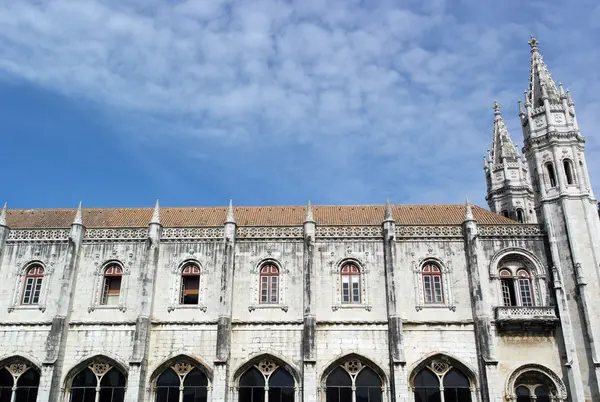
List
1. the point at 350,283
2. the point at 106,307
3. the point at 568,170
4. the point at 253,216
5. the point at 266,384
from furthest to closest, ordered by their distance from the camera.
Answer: the point at 253,216 < the point at 568,170 < the point at 350,283 < the point at 106,307 < the point at 266,384

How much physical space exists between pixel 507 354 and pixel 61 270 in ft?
71.3

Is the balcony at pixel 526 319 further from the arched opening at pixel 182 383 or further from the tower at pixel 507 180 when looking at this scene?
the arched opening at pixel 182 383

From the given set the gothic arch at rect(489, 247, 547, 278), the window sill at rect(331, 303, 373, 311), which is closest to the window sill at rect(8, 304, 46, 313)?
the window sill at rect(331, 303, 373, 311)

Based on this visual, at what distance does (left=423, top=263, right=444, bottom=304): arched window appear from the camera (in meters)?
26.2

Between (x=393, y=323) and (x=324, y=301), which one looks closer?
(x=393, y=323)

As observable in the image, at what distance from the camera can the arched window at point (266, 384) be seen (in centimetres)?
2475

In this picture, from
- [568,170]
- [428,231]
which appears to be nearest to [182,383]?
[428,231]

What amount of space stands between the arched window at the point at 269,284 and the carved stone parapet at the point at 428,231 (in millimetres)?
6409

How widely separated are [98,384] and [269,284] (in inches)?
357

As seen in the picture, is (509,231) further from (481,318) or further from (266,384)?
(266,384)

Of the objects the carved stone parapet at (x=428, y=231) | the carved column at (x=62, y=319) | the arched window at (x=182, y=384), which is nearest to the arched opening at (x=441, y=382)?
the carved stone parapet at (x=428, y=231)

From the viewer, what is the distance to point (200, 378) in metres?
25.2

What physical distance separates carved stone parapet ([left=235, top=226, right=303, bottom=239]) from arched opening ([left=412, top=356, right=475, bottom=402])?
28.4ft

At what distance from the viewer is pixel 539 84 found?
3008cm
